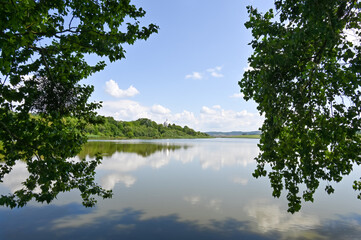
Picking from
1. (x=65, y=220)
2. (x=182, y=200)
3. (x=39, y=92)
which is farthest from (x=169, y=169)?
(x=39, y=92)

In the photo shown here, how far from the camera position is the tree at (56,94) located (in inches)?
306

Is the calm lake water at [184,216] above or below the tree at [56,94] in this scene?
below

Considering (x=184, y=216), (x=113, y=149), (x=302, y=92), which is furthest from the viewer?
(x=113, y=149)

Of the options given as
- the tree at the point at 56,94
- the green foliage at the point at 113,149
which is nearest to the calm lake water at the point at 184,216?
the tree at the point at 56,94

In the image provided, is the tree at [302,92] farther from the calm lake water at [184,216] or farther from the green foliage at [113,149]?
the green foliage at [113,149]

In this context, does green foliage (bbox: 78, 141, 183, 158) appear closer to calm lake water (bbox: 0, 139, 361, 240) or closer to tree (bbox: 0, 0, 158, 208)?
calm lake water (bbox: 0, 139, 361, 240)

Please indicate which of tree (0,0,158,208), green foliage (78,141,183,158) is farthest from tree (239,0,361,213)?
green foliage (78,141,183,158)

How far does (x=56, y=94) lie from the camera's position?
8938 mm

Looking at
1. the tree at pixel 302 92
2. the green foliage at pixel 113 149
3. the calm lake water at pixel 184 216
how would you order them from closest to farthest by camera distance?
the tree at pixel 302 92
the calm lake water at pixel 184 216
the green foliage at pixel 113 149

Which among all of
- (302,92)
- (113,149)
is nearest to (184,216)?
(302,92)

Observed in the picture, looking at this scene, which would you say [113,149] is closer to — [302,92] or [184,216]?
[184,216]

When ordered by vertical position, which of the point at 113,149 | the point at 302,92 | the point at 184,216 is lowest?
the point at 184,216

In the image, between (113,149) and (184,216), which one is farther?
(113,149)

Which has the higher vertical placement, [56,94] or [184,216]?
[56,94]
